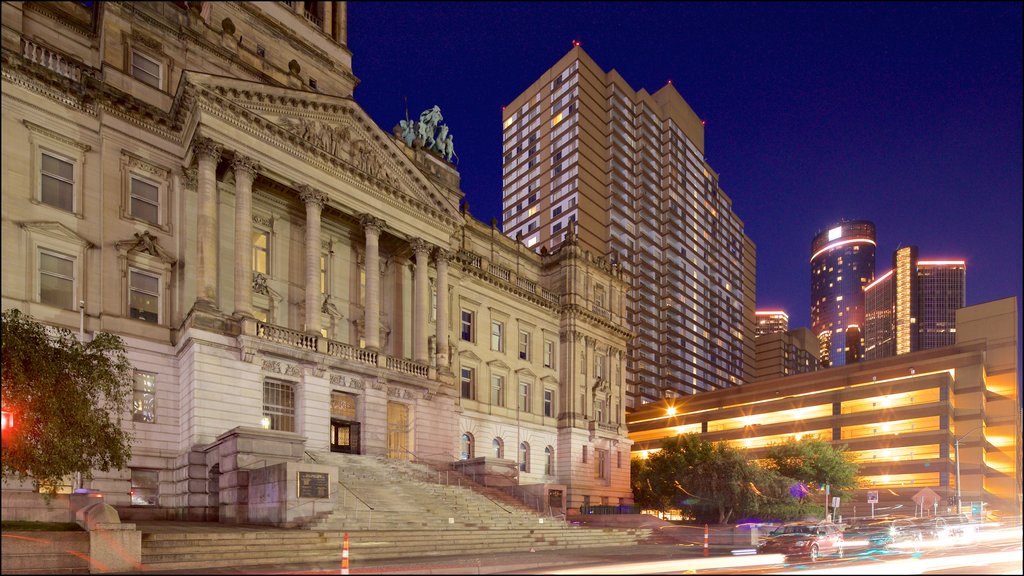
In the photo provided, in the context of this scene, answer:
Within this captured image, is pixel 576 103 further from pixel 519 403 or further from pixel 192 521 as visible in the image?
pixel 192 521

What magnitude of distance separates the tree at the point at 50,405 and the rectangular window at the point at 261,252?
675 inches

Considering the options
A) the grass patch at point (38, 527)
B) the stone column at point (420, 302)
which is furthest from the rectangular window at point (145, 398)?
the stone column at point (420, 302)

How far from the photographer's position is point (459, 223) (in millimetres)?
46688

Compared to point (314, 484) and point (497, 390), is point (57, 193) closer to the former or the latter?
point (314, 484)

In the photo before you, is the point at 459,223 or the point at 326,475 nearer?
the point at 326,475

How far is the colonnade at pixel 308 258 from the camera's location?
33.0 metres

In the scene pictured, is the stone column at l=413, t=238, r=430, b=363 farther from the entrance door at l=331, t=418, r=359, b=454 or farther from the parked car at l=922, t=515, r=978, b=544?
the parked car at l=922, t=515, r=978, b=544

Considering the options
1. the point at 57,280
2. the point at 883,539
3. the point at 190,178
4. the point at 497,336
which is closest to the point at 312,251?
the point at 190,178

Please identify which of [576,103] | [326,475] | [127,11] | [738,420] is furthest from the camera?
[576,103]

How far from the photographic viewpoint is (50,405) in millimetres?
18375

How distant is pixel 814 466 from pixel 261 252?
4898cm

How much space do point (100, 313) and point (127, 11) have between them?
603 inches

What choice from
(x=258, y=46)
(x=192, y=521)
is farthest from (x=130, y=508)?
(x=258, y=46)

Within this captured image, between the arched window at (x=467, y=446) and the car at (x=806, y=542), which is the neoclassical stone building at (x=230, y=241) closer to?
the arched window at (x=467, y=446)
